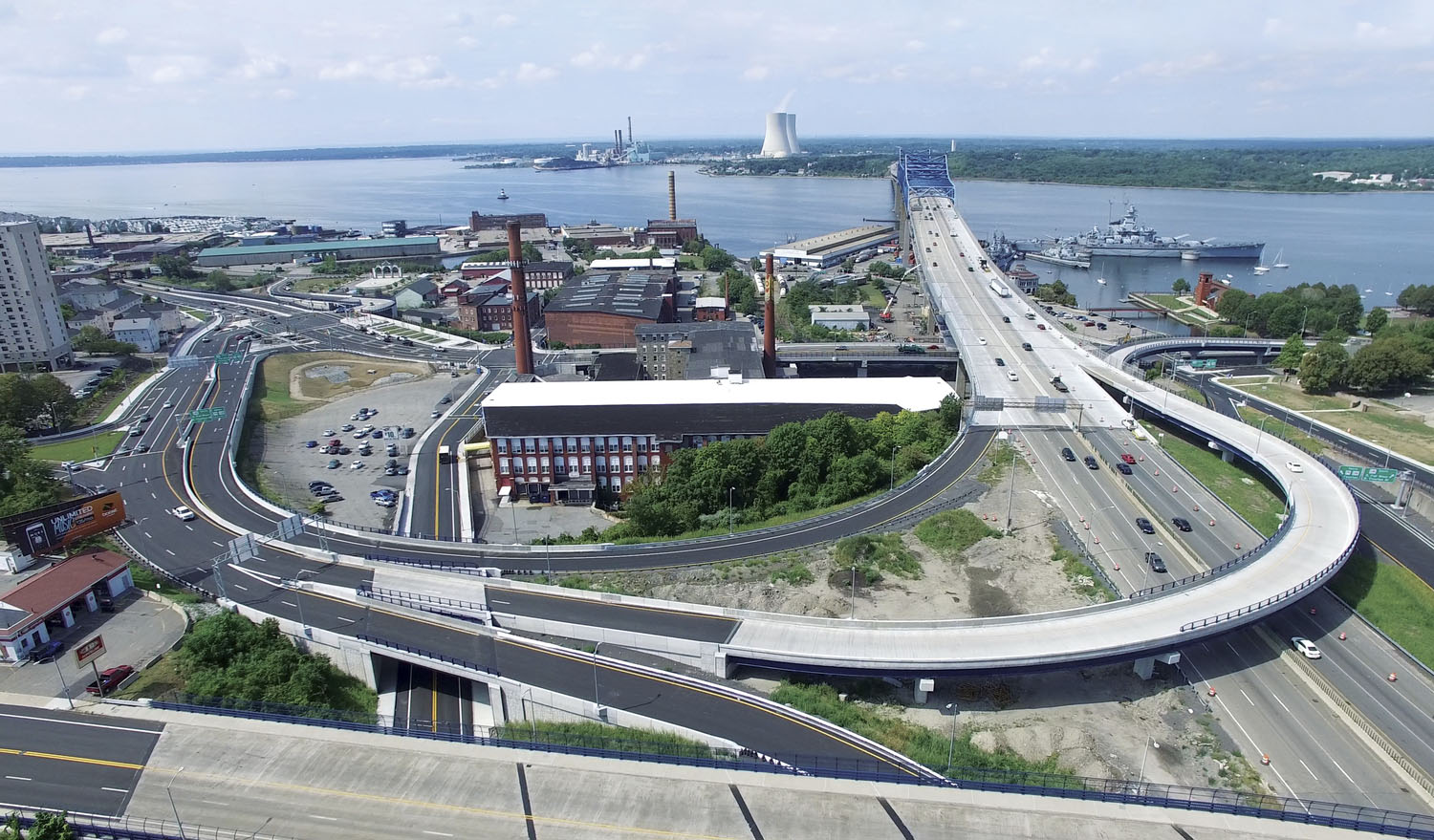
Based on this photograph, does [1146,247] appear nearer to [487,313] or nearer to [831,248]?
[831,248]

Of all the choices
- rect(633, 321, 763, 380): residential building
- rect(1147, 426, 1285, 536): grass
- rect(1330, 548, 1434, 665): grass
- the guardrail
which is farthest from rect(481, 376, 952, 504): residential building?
the guardrail

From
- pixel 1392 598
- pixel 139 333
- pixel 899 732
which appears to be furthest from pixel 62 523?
pixel 1392 598

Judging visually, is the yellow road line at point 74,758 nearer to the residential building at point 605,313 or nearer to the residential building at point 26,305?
the residential building at point 605,313

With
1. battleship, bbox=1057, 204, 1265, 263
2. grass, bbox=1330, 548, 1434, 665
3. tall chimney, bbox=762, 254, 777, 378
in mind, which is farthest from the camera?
battleship, bbox=1057, 204, 1265, 263

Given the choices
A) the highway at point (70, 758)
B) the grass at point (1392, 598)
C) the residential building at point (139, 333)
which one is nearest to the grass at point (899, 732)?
the grass at point (1392, 598)

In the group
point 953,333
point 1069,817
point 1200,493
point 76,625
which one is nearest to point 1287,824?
point 1069,817

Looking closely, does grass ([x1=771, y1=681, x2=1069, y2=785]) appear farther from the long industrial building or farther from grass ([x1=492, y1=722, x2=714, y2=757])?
the long industrial building
